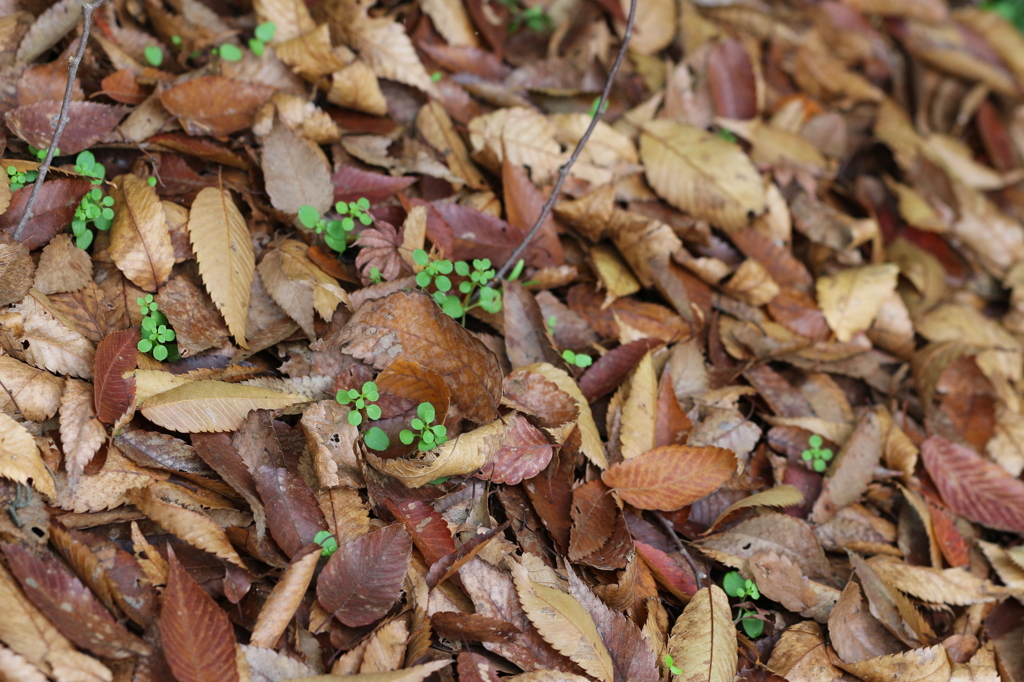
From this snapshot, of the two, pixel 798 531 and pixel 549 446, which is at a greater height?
pixel 549 446

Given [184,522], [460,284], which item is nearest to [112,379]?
[184,522]

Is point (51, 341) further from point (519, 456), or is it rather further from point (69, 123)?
point (519, 456)

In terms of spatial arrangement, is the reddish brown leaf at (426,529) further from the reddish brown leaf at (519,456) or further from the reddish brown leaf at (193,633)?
the reddish brown leaf at (193,633)

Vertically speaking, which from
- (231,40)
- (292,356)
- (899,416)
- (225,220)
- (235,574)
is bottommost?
(899,416)

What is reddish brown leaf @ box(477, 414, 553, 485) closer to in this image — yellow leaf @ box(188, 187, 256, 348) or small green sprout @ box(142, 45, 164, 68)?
yellow leaf @ box(188, 187, 256, 348)

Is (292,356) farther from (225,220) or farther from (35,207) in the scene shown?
(35,207)

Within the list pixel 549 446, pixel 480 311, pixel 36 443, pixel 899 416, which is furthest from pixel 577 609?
pixel 899 416

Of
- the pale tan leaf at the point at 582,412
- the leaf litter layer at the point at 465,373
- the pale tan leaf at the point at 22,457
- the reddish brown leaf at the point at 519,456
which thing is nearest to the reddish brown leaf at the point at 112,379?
the leaf litter layer at the point at 465,373
